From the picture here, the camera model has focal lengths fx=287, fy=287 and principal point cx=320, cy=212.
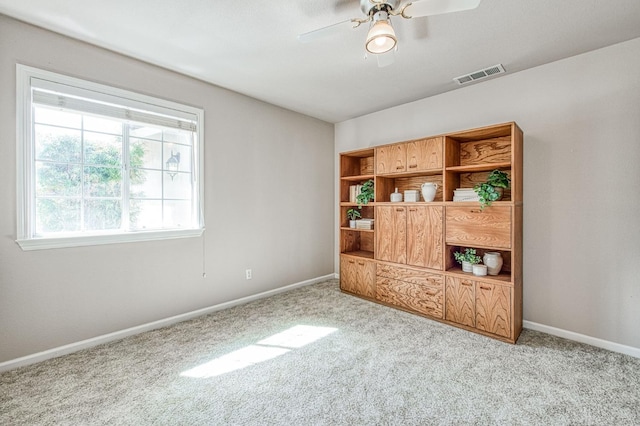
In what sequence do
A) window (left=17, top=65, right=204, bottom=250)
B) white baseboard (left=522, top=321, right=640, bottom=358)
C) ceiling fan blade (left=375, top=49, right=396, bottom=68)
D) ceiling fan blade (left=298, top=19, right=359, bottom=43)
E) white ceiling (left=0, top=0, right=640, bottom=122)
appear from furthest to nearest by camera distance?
white baseboard (left=522, top=321, right=640, bottom=358), window (left=17, top=65, right=204, bottom=250), ceiling fan blade (left=375, top=49, right=396, bottom=68), white ceiling (left=0, top=0, right=640, bottom=122), ceiling fan blade (left=298, top=19, right=359, bottom=43)

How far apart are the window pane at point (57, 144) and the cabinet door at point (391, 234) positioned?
10.0 ft

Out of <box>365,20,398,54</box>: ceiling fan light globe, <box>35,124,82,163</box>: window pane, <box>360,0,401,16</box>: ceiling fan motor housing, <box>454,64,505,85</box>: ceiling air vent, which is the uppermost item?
<box>454,64,505,85</box>: ceiling air vent

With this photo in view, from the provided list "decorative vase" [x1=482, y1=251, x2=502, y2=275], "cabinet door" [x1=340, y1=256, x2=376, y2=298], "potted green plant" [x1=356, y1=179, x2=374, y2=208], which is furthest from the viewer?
"potted green plant" [x1=356, y1=179, x2=374, y2=208]

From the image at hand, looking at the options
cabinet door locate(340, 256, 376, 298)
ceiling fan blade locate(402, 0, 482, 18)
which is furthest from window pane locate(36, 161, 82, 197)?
cabinet door locate(340, 256, 376, 298)

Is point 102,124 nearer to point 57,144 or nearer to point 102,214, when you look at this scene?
point 57,144

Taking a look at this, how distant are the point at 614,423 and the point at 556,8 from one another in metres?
2.58

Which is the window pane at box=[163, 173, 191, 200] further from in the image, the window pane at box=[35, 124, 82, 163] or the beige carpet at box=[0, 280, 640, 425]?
the beige carpet at box=[0, 280, 640, 425]

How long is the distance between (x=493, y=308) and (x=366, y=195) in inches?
72.8

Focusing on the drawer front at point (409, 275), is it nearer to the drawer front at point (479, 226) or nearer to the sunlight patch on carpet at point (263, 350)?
the drawer front at point (479, 226)

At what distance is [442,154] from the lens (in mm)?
2973

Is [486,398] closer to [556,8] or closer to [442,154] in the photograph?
[442,154]

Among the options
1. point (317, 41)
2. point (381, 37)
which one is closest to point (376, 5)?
point (381, 37)

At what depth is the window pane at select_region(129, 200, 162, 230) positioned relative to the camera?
2.74 meters

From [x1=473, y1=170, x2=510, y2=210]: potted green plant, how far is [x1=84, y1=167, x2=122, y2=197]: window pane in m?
3.34
